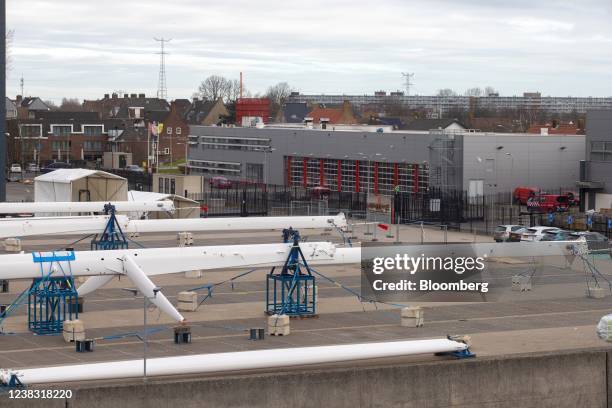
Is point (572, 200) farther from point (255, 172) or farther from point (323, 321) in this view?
point (323, 321)

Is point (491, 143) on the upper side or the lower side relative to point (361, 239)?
upper

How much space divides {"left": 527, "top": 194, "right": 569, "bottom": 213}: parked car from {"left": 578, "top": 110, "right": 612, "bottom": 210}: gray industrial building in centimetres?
216

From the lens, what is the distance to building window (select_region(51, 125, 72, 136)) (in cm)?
12488

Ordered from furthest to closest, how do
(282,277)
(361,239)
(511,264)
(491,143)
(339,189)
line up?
(339,189), (491,143), (361,239), (511,264), (282,277)

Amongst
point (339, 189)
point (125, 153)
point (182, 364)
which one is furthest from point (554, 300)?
point (125, 153)

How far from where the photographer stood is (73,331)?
3039 cm

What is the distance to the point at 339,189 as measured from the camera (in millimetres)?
85312

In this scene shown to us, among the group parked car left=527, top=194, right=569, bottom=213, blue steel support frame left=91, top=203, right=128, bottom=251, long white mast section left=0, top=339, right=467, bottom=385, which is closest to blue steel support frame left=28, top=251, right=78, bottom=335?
long white mast section left=0, top=339, right=467, bottom=385

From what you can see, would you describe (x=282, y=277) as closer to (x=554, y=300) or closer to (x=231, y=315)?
(x=231, y=315)

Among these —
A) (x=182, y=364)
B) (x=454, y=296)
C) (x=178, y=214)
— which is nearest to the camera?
(x=182, y=364)

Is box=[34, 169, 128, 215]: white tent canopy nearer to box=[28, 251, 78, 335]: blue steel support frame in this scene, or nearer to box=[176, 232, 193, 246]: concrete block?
box=[176, 232, 193, 246]: concrete block

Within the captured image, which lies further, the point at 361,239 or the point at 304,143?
the point at 304,143

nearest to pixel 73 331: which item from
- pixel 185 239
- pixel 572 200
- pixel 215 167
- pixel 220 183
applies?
pixel 185 239

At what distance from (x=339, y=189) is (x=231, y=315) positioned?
1988 inches
